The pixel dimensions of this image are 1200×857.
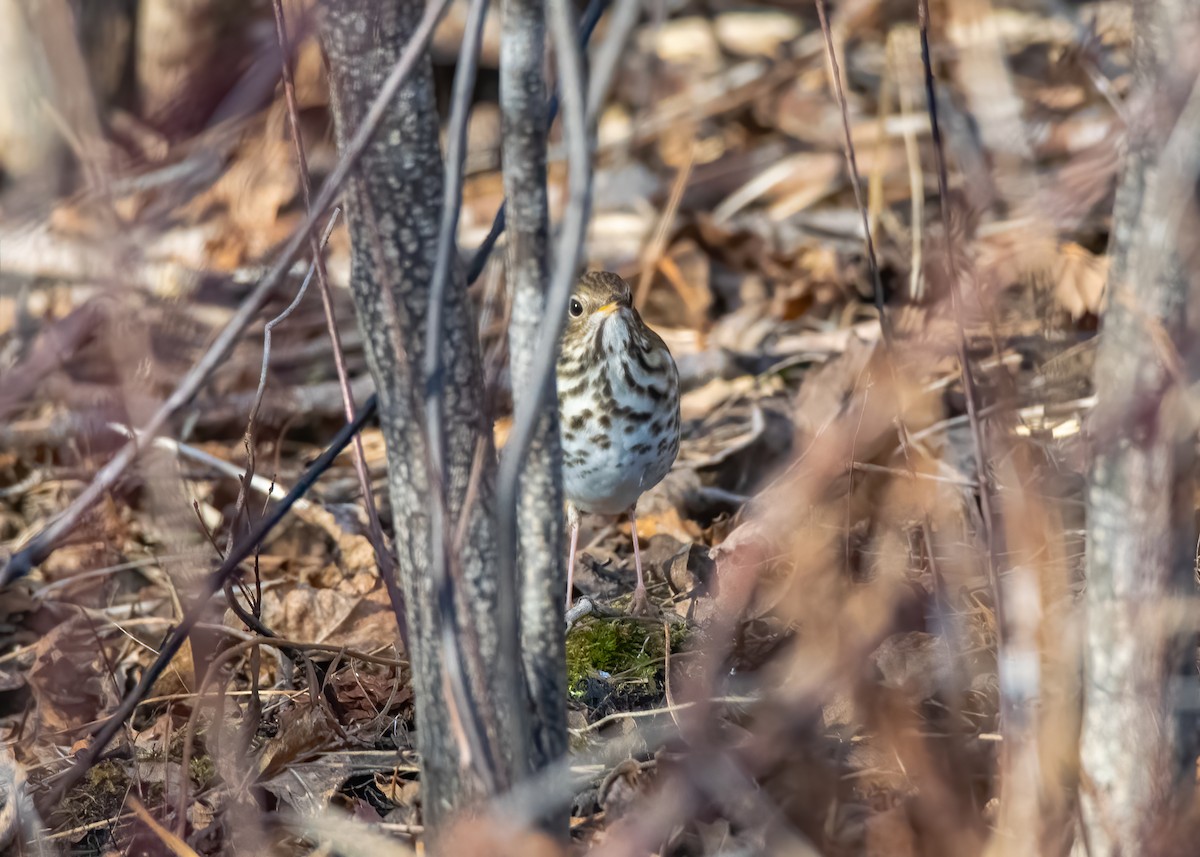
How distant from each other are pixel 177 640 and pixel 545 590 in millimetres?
602

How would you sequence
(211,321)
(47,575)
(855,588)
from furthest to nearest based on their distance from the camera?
(211,321) < (47,575) < (855,588)

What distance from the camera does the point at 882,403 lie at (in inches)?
69.0

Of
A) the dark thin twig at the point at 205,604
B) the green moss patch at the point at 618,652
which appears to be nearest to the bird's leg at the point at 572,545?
the green moss patch at the point at 618,652

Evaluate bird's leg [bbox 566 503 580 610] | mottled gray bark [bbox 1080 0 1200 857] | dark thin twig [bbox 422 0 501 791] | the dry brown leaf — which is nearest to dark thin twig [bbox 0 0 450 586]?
dark thin twig [bbox 422 0 501 791]

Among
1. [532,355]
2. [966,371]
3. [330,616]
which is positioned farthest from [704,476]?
[532,355]

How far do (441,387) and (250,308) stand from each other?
27cm

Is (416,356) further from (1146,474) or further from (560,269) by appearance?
(1146,474)

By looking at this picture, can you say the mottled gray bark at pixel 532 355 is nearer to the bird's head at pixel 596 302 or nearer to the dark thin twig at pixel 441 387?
the dark thin twig at pixel 441 387

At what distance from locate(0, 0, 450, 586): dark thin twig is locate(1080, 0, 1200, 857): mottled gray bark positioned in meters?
0.82

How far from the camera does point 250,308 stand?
1.62 m

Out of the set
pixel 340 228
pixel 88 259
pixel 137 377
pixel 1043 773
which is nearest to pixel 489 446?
pixel 137 377

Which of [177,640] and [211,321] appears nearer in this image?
[177,640]

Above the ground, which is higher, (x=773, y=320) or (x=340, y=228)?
(x=340, y=228)

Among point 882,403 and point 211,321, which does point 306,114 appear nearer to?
point 211,321
